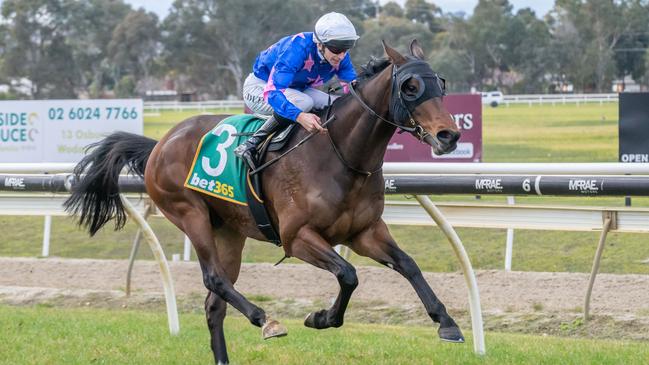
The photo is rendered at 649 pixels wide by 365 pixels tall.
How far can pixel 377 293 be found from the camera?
26.0ft

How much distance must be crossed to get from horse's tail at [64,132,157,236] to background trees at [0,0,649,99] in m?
46.7

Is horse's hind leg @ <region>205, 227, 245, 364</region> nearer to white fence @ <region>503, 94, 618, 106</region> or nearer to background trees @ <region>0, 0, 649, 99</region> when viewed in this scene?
white fence @ <region>503, 94, 618, 106</region>

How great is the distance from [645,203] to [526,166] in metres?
7.21

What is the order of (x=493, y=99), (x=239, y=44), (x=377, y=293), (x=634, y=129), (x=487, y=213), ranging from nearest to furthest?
(x=487, y=213) < (x=377, y=293) < (x=634, y=129) < (x=493, y=99) < (x=239, y=44)

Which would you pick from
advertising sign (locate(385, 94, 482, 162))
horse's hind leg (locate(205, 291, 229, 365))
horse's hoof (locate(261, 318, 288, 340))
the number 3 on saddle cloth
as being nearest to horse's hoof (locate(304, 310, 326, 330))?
horse's hoof (locate(261, 318, 288, 340))

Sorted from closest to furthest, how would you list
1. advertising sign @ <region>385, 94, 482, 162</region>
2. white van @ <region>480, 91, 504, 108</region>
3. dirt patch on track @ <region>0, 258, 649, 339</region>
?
dirt patch on track @ <region>0, 258, 649, 339</region>
advertising sign @ <region>385, 94, 482, 162</region>
white van @ <region>480, 91, 504, 108</region>

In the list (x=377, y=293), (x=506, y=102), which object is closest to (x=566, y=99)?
(x=506, y=102)

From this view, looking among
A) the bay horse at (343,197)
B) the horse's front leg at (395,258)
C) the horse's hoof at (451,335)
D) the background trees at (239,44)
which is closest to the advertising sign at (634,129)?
the bay horse at (343,197)

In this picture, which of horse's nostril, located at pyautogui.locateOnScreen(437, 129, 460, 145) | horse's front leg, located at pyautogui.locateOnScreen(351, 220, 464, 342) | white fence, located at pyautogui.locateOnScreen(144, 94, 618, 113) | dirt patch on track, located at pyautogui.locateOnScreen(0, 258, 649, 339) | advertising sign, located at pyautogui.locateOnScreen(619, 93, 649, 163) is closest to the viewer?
horse's nostril, located at pyautogui.locateOnScreen(437, 129, 460, 145)

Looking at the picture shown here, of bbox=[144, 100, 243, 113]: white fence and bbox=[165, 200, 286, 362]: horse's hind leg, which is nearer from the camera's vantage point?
bbox=[165, 200, 286, 362]: horse's hind leg

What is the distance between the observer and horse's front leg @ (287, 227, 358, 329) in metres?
4.78

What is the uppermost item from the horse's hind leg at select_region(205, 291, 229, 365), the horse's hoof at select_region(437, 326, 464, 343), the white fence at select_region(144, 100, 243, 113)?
the horse's hoof at select_region(437, 326, 464, 343)

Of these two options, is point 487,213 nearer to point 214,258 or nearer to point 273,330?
point 214,258

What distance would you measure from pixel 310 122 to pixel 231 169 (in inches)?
28.0
